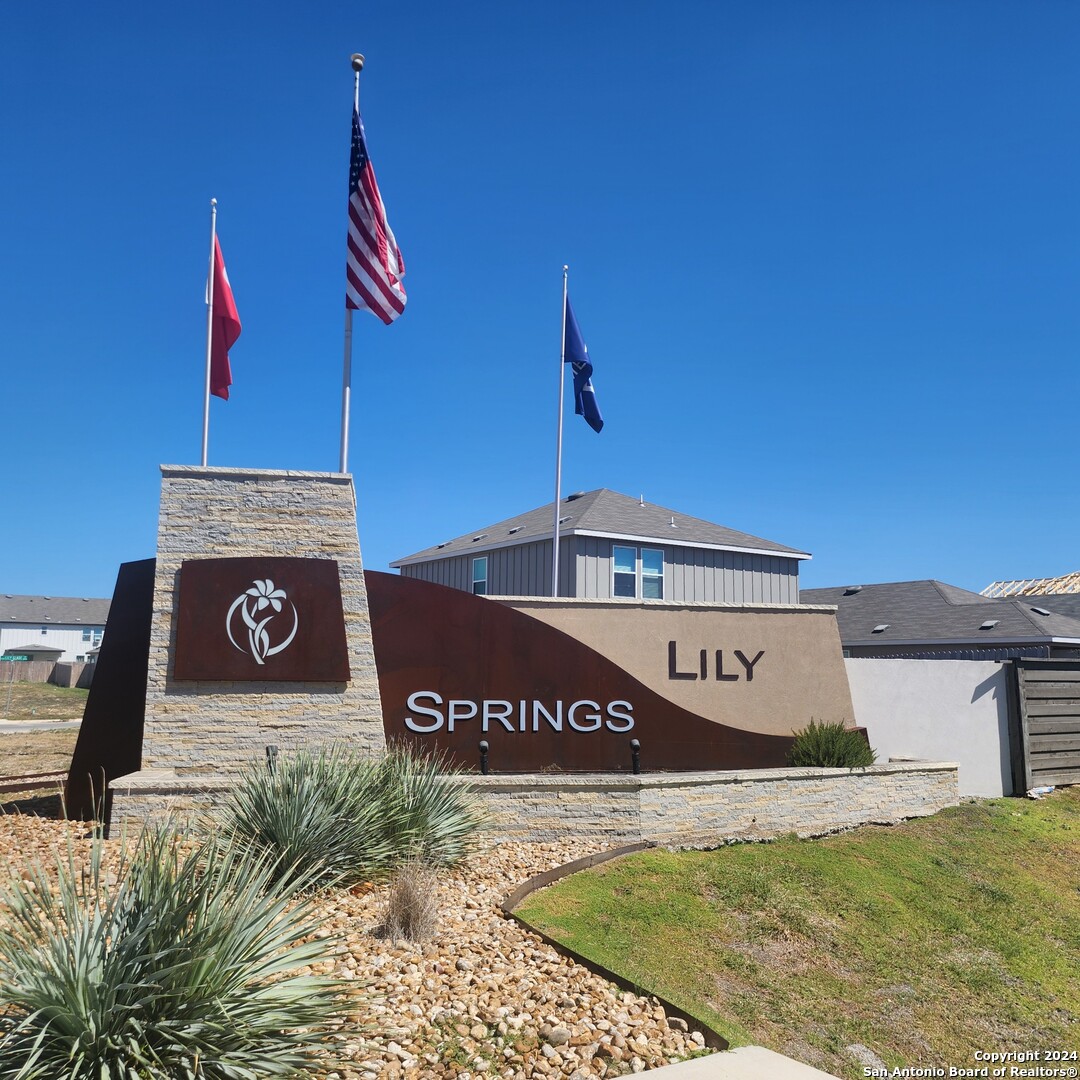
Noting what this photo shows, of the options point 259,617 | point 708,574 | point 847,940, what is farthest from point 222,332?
point 708,574

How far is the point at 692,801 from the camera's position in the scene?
11188 millimetres

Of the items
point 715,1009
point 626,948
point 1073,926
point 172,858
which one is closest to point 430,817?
point 626,948

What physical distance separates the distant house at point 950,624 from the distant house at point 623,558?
2164mm

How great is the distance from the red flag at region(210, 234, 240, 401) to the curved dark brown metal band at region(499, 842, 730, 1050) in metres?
8.31

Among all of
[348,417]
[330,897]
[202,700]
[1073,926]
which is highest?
[348,417]

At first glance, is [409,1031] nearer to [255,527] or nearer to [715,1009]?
[715,1009]

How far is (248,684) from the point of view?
36.2ft

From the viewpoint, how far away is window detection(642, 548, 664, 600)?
2003 centimetres

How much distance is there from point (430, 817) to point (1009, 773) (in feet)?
38.3

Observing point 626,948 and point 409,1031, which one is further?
point 626,948

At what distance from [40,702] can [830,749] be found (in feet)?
108

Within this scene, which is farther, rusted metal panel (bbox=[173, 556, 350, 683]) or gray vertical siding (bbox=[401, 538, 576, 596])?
gray vertical siding (bbox=[401, 538, 576, 596])

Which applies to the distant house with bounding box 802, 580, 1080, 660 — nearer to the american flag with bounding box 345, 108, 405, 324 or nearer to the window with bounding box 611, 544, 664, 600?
the window with bounding box 611, 544, 664, 600

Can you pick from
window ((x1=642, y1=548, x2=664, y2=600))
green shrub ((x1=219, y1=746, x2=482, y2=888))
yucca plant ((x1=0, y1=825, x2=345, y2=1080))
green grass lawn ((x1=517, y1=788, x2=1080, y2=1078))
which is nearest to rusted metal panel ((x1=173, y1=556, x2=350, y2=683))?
green shrub ((x1=219, y1=746, x2=482, y2=888))
